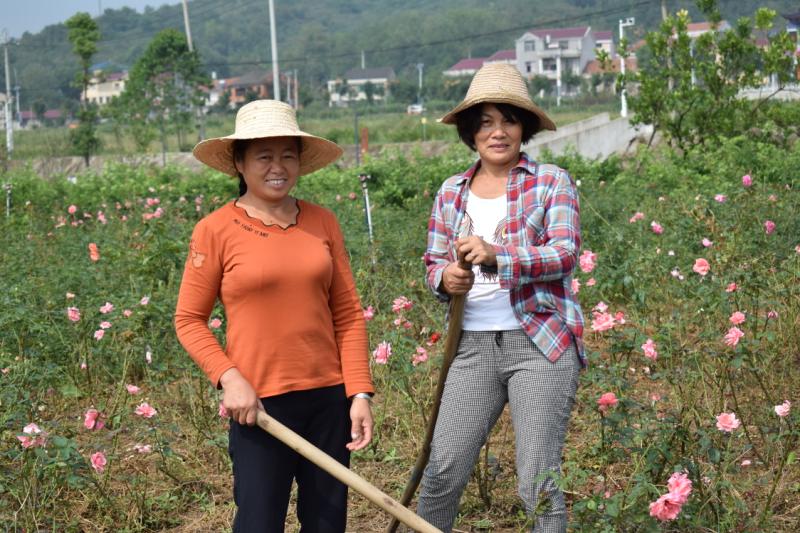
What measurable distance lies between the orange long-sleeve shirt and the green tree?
9839 mm

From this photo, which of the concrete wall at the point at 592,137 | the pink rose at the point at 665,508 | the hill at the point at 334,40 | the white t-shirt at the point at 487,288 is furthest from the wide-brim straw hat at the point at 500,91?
the hill at the point at 334,40

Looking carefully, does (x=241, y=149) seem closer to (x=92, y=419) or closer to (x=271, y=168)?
(x=271, y=168)

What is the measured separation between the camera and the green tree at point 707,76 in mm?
11867

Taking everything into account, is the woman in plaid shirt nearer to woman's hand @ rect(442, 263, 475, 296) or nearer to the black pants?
woman's hand @ rect(442, 263, 475, 296)

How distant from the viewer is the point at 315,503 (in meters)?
2.63

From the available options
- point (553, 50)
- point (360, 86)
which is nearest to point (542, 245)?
point (360, 86)

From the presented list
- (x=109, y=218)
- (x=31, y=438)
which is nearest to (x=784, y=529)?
(x=31, y=438)

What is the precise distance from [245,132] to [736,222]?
14.1 ft

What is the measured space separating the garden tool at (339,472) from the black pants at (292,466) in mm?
113

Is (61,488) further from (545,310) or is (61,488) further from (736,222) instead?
(736,222)

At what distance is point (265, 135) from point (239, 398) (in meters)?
0.58

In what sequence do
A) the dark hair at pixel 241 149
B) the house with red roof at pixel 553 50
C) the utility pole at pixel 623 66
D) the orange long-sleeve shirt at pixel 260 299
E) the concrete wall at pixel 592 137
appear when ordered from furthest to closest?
1. the house with red roof at pixel 553 50
2. the concrete wall at pixel 592 137
3. the utility pole at pixel 623 66
4. the dark hair at pixel 241 149
5. the orange long-sleeve shirt at pixel 260 299

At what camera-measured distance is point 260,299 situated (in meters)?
2.50

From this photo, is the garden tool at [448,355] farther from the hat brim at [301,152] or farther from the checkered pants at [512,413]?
the hat brim at [301,152]
